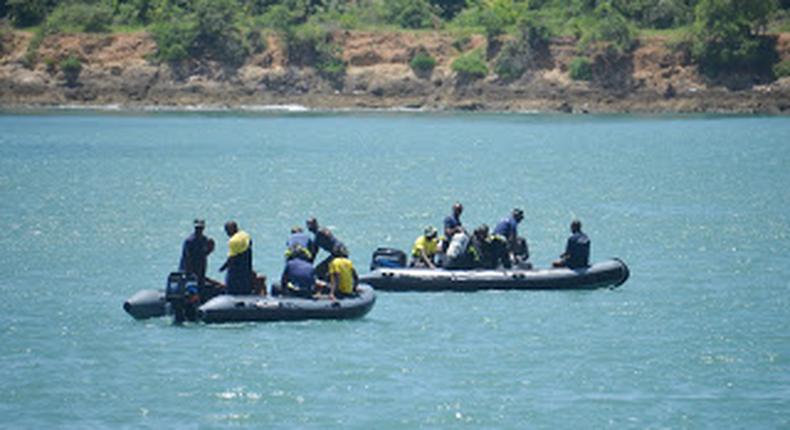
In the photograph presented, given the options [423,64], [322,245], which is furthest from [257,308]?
[423,64]

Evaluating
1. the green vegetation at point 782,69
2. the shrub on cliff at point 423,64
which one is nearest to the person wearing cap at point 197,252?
the green vegetation at point 782,69

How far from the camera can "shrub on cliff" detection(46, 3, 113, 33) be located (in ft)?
336

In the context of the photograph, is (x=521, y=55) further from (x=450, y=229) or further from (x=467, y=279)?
(x=467, y=279)

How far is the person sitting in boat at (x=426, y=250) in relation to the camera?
103 ft

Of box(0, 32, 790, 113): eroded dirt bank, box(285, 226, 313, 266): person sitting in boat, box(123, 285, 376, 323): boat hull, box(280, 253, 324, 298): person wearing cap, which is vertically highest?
box(285, 226, 313, 266): person sitting in boat

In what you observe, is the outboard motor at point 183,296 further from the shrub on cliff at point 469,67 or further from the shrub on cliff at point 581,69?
the shrub on cliff at point 469,67

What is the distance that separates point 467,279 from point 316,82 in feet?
228

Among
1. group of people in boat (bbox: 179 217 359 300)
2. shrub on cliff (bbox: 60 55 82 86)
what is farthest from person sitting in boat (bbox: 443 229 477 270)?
shrub on cliff (bbox: 60 55 82 86)

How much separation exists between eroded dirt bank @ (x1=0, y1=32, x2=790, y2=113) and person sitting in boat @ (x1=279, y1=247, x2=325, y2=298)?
70518mm

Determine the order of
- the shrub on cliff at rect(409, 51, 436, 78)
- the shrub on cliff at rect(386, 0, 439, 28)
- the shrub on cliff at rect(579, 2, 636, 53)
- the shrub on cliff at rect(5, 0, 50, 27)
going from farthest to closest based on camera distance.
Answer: the shrub on cliff at rect(5, 0, 50, 27) < the shrub on cliff at rect(386, 0, 439, 28) < the shrub on cliff at rect(409, 51, 436, 78) < the shrub on cliff at rect(579, 2, 636, 53)

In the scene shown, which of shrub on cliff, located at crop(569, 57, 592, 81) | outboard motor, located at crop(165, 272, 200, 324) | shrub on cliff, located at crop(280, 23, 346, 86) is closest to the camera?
outboard motor, located at crop(165, 272, 200, 324)

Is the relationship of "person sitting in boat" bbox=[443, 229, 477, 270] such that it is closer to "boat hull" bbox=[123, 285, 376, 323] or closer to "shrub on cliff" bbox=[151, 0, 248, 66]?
"boat hull" bbox=[123, 285, 376, 323]

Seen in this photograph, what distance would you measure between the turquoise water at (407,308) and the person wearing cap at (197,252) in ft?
3.31

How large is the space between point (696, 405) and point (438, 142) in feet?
183
